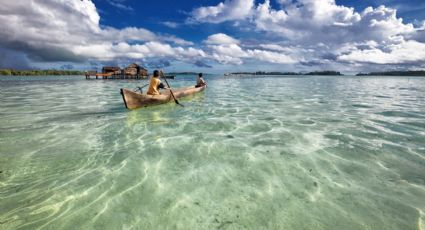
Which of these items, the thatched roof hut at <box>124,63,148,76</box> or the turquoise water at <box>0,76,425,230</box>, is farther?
the thatched roof hut at <box>124,63,148,76</box>

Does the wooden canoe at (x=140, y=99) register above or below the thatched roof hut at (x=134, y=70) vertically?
below

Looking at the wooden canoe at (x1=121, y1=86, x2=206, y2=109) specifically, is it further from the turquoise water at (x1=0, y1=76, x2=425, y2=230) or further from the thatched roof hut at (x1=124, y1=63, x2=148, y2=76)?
the thatched roof hut at (x1=124, y1=63, x2=148, y2=76)

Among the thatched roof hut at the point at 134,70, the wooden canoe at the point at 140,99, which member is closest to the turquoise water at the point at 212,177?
the wooden canoe at the point at 140,99

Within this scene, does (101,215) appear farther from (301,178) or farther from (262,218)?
(301,178)

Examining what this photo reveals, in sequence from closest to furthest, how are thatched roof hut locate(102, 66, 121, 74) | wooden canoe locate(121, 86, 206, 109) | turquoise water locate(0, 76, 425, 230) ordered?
turquoise water locate(0, 76, 425, 230) < wooden canoe locate(121, 86, 206, 109) < thatched roof hut locate(102, 66, 121, 74)

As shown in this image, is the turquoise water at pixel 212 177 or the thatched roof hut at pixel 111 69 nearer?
the turquoise water at pixel 212 177

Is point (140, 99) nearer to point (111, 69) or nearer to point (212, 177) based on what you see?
point (212, 177)

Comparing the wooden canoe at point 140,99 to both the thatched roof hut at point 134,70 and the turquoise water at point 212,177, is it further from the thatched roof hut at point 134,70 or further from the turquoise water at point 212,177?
the thatched roof hut at point 134,70

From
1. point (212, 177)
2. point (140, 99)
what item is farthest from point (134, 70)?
point (212, 177)

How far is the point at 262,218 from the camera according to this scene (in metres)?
3.25

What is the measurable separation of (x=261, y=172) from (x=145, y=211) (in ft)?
7.62

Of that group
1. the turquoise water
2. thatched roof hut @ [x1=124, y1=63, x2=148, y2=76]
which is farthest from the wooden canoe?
thatched roof hut @ [x1=124, y1=63, x2=148, y2=76]

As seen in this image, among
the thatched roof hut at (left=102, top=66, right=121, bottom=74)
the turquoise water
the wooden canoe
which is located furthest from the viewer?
the thatched roof hut at (left=102, top=66, right=121, bottom=74)

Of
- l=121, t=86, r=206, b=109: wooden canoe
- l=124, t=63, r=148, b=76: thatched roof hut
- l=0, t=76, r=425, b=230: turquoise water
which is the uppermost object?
l=124, t=63, r=148, b=76: thatched roof hut
